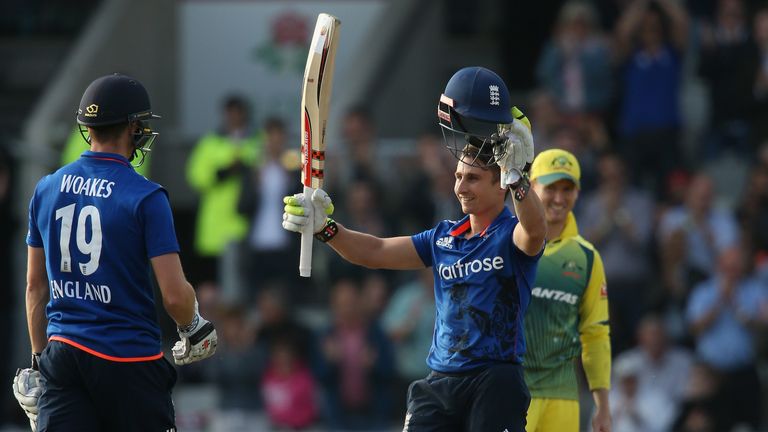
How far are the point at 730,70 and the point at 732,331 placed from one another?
2771mm

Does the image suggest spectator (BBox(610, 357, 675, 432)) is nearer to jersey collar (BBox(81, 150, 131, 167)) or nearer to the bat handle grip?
the bat handle grip

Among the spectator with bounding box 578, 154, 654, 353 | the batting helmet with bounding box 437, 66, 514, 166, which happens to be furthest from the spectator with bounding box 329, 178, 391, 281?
the batting helmet with bounding box 437, 66, 514, 166

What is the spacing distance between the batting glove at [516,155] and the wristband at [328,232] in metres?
1.01

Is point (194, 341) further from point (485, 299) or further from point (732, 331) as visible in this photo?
point (732, 331)

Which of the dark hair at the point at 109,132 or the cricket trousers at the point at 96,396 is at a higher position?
the dark hair at the point at 109,132

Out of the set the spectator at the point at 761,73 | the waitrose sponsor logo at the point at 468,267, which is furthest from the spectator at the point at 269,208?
the waitrose sponsor logo at the point at 468,267

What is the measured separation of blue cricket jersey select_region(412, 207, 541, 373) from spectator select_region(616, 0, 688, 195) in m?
7.08

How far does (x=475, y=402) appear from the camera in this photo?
20.8 ft

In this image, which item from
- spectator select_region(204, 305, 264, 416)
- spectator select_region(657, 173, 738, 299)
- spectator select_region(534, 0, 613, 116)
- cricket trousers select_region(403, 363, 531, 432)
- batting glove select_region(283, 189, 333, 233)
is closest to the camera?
cricket trousers select_region(403, 363, 531, 432)

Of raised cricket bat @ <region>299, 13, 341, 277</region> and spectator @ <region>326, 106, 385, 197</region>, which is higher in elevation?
raised cricket bat @ <region>299, 13, 341, 277</region>

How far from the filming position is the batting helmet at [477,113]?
20.0ft

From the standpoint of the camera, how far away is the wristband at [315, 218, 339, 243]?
6.65 meters

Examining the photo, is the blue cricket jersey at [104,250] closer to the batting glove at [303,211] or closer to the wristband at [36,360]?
the wristband at [36,360]

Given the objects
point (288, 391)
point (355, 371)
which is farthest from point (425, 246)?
point (288, 391)
